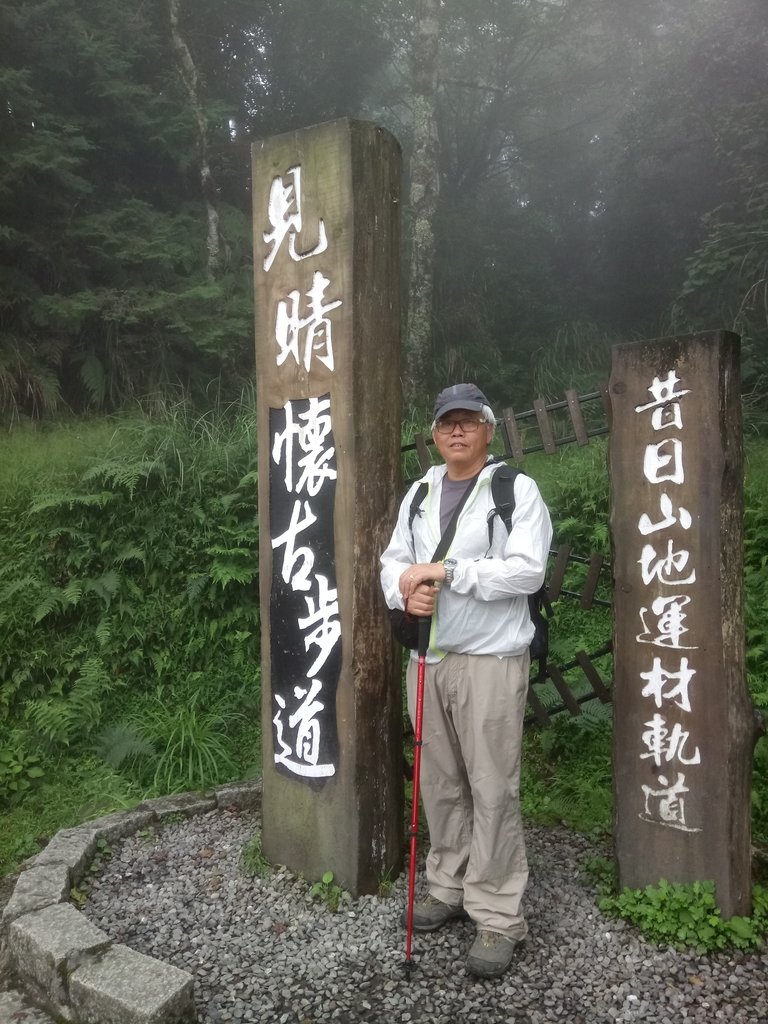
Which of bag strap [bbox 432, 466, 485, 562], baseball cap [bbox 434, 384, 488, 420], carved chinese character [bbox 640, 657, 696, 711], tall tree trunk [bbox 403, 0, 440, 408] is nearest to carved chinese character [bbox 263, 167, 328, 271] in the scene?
baseball cap [bbox 434, 384, 488, 420]

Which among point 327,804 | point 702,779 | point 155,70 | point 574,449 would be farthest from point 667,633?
point 155,70

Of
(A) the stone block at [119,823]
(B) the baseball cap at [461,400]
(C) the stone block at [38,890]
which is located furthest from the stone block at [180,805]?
(B) the baseball cap at [461,400]

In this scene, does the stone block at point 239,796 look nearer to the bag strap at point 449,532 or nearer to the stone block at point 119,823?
the stone block at point 119,823

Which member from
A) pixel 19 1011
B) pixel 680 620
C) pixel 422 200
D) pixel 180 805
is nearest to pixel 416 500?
Result: pixel 680 620

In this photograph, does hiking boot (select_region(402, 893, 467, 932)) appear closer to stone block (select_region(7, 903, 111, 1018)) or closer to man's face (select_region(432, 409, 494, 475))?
stone block (select_region(7, 903, 111, 1018))

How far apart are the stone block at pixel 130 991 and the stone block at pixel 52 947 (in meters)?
0.06

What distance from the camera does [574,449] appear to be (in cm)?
807

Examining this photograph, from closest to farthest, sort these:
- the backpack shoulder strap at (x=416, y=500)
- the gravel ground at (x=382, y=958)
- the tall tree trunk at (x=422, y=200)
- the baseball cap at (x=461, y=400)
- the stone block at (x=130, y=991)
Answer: the stone block at (x=130, y=991), the gravel ground at (x=382, y=958), the baseball cap at (x=461, y=400), the backpack shoulder strap at (x=416, y=500), the tall tree trunk at (x=422, y=200)

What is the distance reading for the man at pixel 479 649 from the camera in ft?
9.52

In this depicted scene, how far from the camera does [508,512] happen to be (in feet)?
9.66

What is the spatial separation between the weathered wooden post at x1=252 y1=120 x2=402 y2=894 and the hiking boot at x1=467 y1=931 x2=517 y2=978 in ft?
2.10

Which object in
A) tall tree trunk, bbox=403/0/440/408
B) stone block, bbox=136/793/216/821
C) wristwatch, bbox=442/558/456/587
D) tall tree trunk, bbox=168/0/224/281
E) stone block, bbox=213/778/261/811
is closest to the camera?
wristwatch, bbox=442/558/456/587

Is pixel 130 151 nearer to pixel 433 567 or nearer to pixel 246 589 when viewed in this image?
pixel 246 589

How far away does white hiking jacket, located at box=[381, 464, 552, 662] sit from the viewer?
111 inches
